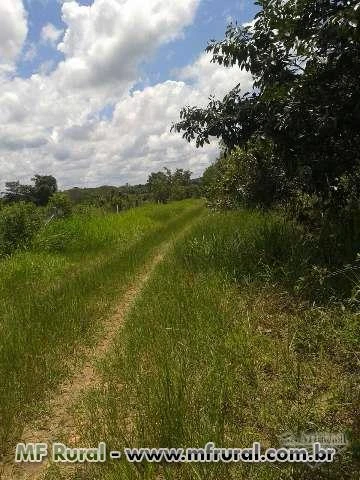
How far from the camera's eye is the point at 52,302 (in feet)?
24.5

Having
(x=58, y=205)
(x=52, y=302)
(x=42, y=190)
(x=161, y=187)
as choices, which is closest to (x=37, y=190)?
(x=42, y=190)

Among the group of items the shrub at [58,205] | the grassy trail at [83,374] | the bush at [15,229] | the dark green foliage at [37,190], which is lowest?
the grassy trail at [83,374]

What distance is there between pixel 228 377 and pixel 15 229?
1099 centimetres

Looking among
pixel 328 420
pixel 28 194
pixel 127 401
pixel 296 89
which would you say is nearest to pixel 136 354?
pixel 127 401

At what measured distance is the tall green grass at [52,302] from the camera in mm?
4543

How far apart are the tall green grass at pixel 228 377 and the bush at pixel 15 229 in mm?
7522

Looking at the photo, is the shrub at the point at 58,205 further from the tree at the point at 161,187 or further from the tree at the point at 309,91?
the tree at the point at 161,187

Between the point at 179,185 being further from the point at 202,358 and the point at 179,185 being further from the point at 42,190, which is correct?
the point at 202,358

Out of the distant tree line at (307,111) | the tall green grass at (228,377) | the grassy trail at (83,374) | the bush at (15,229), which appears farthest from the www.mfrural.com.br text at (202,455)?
the bush at (15,229)

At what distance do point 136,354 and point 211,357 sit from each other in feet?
3.32

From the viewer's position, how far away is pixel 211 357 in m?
4.41

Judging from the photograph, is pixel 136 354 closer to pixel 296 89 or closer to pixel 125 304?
pixel 125 304

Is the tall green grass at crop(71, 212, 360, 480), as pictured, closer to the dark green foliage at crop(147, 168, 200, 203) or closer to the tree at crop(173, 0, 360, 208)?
the tree at crop(173, 0, 360, 208)

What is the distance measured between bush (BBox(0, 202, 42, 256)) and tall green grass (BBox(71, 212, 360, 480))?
752 centimetres
